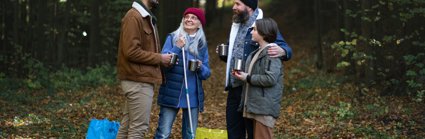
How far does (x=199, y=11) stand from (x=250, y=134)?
1.52 meters

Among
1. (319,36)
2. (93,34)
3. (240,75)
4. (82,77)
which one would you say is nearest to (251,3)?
(240,75)

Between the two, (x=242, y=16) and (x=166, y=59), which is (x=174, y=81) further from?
(x=242, y=16)

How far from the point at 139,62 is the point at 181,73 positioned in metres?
0.75

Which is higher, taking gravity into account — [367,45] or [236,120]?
[367,45]

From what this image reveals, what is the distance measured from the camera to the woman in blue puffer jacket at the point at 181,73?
Result: 22.3ft

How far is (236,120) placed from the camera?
6.58 m

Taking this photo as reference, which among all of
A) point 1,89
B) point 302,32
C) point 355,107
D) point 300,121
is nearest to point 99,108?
point 1,89

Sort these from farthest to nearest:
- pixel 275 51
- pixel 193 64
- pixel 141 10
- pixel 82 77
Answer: pixel 82 77 < pixel 193 64 < pixel 141 10 < pixel 275 51

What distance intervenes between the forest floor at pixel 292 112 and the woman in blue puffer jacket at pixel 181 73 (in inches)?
104

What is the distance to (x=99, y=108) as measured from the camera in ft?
39.5

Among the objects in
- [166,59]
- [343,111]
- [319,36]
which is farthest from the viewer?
[319,36]

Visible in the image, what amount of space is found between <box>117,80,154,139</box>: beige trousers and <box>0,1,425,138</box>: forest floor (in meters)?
2.85

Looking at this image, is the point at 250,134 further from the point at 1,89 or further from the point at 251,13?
the point at 1,89

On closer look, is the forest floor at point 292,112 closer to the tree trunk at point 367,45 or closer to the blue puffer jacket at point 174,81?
the tree trunk at point 367,45
